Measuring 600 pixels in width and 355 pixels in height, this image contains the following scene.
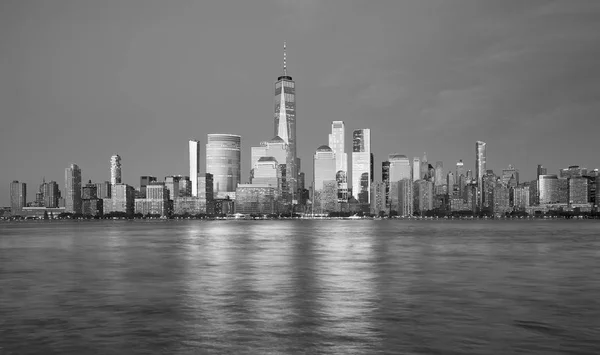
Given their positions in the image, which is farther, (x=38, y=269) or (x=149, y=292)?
(x=38, y=269)

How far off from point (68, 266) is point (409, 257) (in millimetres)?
41676

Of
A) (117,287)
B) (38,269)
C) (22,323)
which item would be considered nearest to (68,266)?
(38,269)

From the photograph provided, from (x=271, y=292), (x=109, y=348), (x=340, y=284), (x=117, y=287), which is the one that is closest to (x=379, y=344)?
(x=109, y=348)

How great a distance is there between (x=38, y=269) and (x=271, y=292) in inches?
1260

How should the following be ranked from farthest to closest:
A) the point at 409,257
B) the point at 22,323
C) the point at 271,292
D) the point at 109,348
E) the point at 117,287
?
the point at 409,257
the point at 117,287
the point at 271,292
the point at 22,323
the point at 109,348

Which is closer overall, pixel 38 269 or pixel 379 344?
pixel 379 344

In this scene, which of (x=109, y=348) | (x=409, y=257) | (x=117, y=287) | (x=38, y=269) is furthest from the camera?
(x=409, y=257)

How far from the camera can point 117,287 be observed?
155 ft

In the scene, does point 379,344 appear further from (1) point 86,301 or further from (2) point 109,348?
(1) point 86,301

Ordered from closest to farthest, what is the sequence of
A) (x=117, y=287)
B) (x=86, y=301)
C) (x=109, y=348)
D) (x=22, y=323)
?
(x=109, y=348) < (x=22, y=323) < (x=86, y=301) < (x=117, y=287)

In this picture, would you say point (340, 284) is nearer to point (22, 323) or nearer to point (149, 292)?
point (149, 292)

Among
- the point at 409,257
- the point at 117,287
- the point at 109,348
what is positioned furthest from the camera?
the point at 409,257

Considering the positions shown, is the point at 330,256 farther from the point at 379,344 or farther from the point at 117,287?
the point at 379,344

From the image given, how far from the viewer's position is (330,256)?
3167 inches
